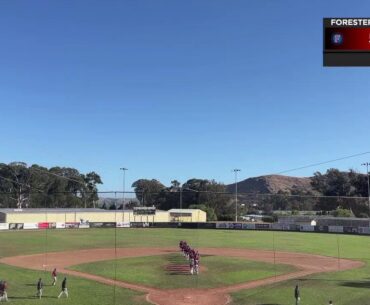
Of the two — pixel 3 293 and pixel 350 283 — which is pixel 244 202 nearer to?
pixel 350 283

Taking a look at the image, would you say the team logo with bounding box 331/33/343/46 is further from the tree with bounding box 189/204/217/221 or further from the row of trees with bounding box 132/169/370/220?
the tree with bounding box 189/204/217/221

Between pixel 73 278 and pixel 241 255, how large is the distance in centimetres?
2122

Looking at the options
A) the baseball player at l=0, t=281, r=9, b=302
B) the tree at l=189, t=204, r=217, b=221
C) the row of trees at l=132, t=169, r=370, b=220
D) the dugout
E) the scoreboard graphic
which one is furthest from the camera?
the dugout

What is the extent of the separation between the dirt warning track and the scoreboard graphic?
2141 centimetres

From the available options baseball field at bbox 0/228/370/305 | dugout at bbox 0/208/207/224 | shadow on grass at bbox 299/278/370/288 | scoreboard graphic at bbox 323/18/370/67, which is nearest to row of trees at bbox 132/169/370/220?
dugout at bbox 0/208/207/224

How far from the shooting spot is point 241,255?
51812 millimetres

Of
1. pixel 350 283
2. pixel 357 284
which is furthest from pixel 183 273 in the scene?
pixel 357 284

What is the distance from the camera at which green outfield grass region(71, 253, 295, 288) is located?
34.6 meters

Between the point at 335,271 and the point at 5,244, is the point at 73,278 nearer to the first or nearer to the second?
the point at 335,271

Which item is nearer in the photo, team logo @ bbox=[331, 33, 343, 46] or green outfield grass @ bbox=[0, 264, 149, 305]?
team logo @ bbox=[331, 33, 343, 46]

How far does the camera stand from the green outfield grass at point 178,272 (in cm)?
3462

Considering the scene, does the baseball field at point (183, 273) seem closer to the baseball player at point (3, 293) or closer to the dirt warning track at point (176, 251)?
the dirt warning track at point (176, 251)

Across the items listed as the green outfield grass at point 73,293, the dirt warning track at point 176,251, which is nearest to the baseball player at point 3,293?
the green outfield grass at point 73,293

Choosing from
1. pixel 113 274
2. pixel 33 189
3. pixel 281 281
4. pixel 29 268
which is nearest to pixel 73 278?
pixel 113 274
